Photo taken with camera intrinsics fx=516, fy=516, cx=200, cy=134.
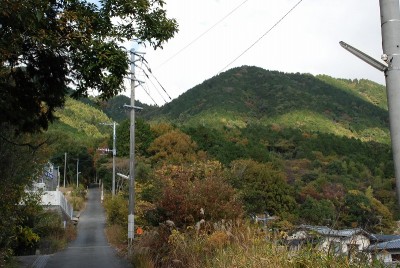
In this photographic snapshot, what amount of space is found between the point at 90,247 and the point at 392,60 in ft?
104

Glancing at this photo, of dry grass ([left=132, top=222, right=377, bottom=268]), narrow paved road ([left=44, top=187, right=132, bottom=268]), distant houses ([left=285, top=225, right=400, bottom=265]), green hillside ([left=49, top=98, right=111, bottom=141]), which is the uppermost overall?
green hillside ([left=49, top=98, right=111, bottom=141])

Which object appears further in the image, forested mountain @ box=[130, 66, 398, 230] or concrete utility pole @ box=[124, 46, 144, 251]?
forested mountain @ box=[130, 66, 398, 230]

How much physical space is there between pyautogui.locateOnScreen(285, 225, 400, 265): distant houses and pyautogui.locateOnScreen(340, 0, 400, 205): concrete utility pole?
5.21ft

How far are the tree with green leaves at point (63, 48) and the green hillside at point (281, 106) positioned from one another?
88.1 meters

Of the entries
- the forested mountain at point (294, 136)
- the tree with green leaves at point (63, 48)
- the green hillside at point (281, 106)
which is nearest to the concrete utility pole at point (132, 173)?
the tree with green leaves at point (63, 48)

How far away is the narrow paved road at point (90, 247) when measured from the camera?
22491 millimetres

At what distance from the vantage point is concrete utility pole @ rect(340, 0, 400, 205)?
16.6 feet

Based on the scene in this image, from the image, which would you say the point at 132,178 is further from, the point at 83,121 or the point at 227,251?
A: the point at 83,121

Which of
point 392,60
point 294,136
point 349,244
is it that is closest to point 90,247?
point 349,244

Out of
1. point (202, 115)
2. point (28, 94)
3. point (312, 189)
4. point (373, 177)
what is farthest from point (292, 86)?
point (28, 94)

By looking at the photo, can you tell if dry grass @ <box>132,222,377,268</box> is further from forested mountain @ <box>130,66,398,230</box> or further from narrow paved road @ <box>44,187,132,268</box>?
forested mountain @ <box>130,66,398,230</box>

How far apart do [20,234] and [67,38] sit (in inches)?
511

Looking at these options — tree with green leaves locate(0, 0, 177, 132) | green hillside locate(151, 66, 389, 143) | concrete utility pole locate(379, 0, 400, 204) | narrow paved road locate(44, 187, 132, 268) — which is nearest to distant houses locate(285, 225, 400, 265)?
concrete utility pole locate(379, 0, 400, 204)

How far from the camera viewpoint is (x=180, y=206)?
1538 cm
